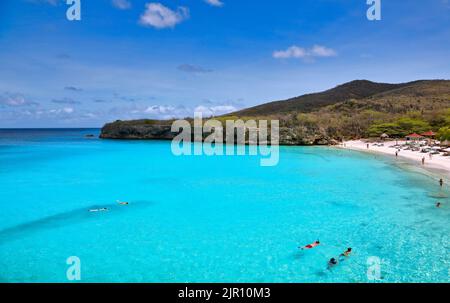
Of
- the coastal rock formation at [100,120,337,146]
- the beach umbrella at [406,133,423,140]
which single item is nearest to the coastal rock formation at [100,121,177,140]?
the coastal rock formation at [100,120,337,146]

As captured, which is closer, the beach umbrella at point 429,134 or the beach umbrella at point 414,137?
the beach umbrella at point 429,134

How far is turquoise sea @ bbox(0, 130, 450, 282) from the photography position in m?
11.9

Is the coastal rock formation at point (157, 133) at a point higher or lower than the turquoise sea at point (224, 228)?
higher

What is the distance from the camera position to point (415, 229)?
15.9 meters

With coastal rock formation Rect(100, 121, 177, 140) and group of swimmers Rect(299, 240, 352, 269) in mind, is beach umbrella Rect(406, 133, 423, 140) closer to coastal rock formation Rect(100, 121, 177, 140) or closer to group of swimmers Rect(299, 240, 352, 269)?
group of swimmers Rect(299, 240, 352, 269)

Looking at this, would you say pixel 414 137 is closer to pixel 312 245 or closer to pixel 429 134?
pixel 429 134

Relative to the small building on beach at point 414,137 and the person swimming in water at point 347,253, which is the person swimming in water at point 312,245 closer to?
the person swimming in water at point 347,253

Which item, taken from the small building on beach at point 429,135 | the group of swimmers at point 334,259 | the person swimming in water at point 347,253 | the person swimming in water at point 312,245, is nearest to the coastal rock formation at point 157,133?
the small building on beach at point 429,135

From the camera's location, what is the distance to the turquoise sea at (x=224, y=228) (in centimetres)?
1194

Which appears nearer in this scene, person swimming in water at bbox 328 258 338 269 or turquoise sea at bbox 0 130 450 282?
turquoise sea at bbox 0 130 450 282

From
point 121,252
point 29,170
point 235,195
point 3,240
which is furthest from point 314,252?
point 29,170
